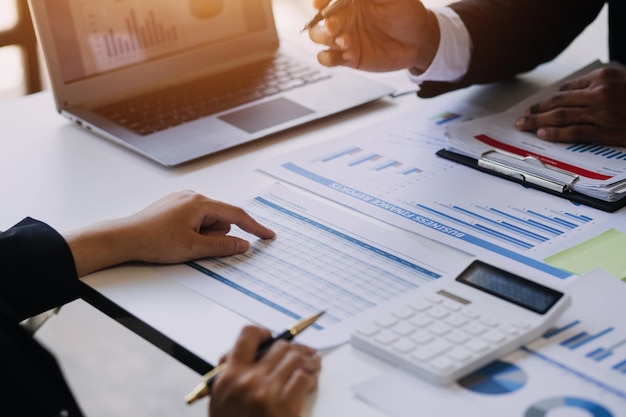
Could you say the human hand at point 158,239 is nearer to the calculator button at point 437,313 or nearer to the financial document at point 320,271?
the financial document at point 320,271

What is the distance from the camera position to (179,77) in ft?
5.29

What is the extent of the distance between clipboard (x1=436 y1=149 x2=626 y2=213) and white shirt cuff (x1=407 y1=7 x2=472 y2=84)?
222mm

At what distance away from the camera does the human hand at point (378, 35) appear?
54.9 inches

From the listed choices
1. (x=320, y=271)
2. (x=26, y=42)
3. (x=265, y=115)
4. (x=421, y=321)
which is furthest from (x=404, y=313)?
(x=26, y=42)

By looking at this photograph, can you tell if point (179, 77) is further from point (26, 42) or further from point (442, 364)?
point (26, 42)

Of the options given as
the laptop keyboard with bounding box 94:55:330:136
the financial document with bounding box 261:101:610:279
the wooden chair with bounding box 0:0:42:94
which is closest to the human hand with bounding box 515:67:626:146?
the financial document with bounding box 261:101:610:279

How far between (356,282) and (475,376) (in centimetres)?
21

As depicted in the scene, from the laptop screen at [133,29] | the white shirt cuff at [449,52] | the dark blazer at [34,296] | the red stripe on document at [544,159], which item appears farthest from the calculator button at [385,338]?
the laptop screen at [133,29]

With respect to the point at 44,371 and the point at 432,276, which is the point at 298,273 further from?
the point at 44,371

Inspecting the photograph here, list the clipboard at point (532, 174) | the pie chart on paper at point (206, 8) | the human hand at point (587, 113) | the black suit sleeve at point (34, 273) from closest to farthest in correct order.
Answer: the black suit sleeve at point (34, 273)
the clipboard at point (532, 174)
the human hand at point (587, 113)
the pie chart on paper at point (206, 8)

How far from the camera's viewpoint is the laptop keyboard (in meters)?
1.48

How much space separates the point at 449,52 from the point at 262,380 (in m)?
0.83

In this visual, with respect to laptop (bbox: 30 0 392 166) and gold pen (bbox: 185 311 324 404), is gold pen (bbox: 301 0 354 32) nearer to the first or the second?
laptop (bbox: 30 0 392 166)

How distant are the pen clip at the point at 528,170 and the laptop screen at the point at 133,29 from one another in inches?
24.0
